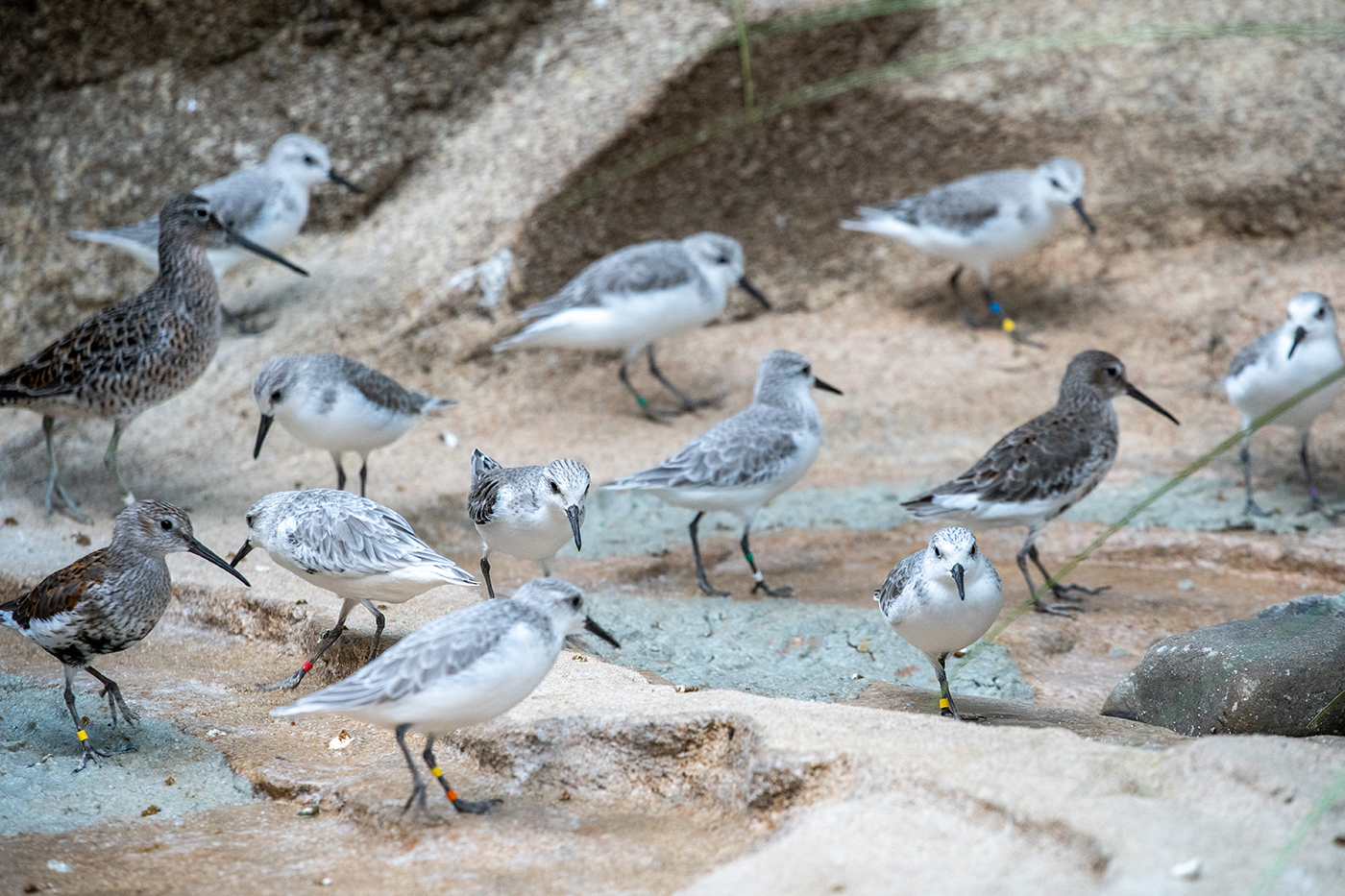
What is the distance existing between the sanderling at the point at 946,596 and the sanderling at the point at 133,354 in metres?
4.39

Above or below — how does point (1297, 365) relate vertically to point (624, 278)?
below

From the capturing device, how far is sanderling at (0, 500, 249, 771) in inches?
172

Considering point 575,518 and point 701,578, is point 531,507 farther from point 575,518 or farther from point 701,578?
point 701,578

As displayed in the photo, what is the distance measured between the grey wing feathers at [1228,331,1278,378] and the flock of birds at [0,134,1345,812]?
0.02 metres

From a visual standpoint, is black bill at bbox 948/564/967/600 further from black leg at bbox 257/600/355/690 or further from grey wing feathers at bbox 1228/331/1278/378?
grey wing feathers at bbox 1228/331/1278/378

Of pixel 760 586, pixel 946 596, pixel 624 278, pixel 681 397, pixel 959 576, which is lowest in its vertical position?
pixel 681 397

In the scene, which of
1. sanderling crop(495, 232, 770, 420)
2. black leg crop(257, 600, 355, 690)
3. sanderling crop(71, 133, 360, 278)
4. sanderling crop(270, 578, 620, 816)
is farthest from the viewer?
sanderling crop(71, 133, 360, 278)

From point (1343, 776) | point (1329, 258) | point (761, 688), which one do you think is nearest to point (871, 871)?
point (1343, 776)

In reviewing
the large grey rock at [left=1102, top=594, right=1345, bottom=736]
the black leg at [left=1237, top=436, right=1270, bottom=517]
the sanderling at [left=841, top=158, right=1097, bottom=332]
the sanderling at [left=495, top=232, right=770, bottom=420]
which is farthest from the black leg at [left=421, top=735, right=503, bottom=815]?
the sanderling at [left=841, top=158, right=1097, bottom=332]

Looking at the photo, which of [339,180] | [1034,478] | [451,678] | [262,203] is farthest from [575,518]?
[339,180]

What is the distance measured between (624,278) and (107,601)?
4.26 meters

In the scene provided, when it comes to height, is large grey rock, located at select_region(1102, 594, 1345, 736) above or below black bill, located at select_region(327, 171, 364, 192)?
below

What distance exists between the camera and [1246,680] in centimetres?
430

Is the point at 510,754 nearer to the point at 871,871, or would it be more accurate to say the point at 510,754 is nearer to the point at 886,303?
the point at 871,871
